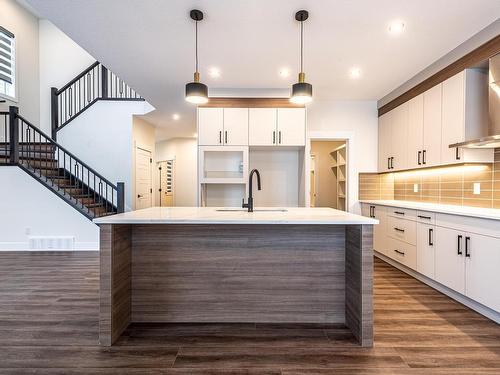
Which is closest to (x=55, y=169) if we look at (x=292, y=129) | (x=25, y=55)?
(x=25, y=55)

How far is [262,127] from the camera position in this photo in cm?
451

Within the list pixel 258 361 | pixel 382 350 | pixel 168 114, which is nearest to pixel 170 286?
pixel 258 361

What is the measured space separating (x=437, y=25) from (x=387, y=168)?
2389 mm

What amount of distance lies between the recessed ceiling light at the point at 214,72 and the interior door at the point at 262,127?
72 cm

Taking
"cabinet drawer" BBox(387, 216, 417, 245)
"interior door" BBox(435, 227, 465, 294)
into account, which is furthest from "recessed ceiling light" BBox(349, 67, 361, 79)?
"interior door" BBox(435, 227, 465, 294)

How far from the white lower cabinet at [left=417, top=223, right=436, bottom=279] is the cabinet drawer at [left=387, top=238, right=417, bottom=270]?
0.10 meters

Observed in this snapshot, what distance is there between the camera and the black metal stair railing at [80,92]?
675cm

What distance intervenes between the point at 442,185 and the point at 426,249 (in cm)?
105

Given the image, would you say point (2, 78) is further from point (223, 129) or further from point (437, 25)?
point (437, 25)

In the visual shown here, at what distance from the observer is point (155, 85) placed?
14.8ft

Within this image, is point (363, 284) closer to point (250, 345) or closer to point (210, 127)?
point (250, 345)

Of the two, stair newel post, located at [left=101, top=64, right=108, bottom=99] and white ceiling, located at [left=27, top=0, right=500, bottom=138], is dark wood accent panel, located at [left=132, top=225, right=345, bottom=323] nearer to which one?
white ceiling, located at [left=27, top=0, right=500, bottom=138]

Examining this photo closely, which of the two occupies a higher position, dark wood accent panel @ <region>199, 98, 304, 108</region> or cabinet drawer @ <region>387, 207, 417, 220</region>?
dark wood accent panel @ <region>199, 98, 304, 108</region>

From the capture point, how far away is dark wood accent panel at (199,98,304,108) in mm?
4535
